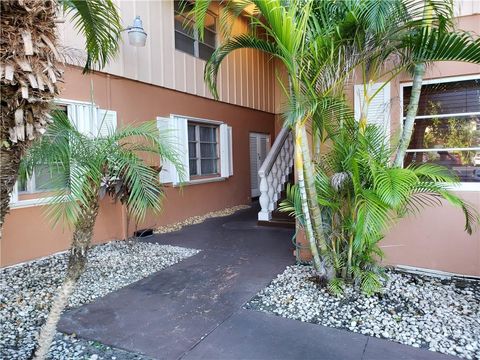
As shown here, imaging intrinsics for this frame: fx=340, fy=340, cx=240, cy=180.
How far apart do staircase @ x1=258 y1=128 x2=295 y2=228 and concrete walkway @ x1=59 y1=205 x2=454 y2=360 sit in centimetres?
220

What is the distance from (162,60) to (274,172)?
10.6 ft

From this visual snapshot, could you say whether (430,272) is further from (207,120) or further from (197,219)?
(207,120)

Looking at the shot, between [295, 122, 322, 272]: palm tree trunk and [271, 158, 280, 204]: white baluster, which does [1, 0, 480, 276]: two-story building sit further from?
[295, 122, 322, 272]: palm tree trunk

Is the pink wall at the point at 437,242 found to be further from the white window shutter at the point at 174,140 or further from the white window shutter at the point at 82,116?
the white window shutter at the point at 82,116

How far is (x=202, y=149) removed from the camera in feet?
26.7

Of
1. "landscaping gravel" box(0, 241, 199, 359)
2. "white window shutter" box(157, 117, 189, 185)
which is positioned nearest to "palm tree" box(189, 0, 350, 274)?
"landscaping gravel" box(0, 241, 199, 359)

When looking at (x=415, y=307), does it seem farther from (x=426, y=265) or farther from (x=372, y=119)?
(x=372, y=119)

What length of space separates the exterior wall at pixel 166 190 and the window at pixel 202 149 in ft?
1.00

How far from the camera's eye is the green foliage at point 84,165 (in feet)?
7.30

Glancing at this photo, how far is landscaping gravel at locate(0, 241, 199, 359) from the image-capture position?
8.57 feet

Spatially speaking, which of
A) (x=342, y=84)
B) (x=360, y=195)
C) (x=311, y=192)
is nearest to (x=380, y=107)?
(x=342, y=84)

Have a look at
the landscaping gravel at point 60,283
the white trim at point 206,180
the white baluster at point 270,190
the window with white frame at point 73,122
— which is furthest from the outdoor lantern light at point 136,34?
the white baluster at point 270,190

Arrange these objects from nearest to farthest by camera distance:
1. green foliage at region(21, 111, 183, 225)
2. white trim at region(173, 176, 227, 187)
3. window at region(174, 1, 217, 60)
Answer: green foliage at region(21, 111, 183, 225) → window at region(174, 1, 217, 60) → white trim at region(173, 176, 227, 187)

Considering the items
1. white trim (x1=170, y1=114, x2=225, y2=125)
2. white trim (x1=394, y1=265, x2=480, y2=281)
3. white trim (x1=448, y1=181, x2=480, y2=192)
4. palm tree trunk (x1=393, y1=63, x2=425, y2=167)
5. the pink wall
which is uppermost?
white trim (x1=170, y1=114, x2=225, y2=125)
